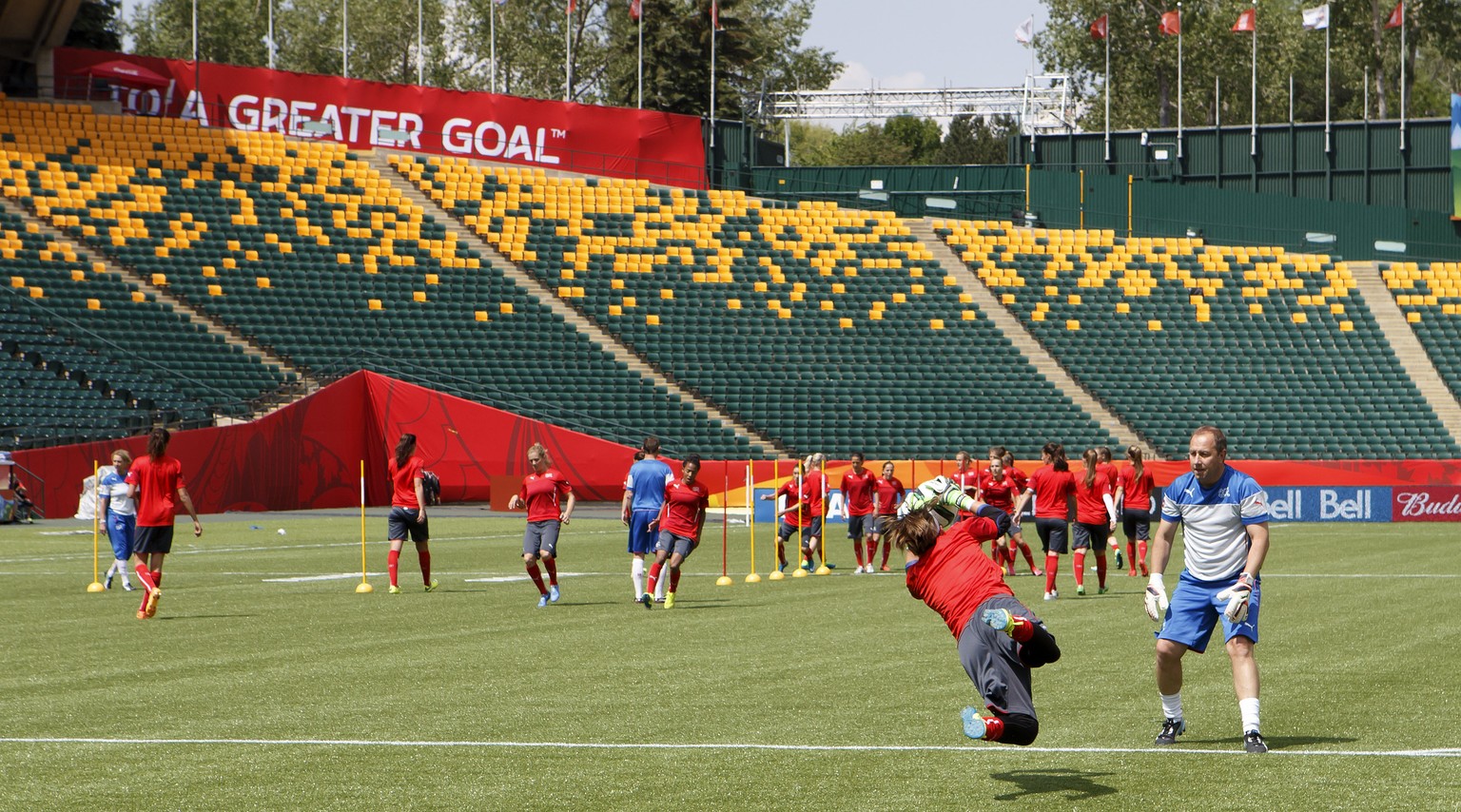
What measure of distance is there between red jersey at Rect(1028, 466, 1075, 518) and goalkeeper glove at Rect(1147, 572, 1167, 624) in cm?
1142

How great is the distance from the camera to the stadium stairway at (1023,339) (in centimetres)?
4725

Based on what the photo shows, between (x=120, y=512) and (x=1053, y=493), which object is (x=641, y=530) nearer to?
(x=1053, y=493)

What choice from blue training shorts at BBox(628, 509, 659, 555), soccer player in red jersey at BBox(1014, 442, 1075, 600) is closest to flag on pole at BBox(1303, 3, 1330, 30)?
soccer player in red jersey at BBox(1014, 442, 1075, 600)

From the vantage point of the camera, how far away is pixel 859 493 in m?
27.0

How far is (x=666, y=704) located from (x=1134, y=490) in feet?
46.1

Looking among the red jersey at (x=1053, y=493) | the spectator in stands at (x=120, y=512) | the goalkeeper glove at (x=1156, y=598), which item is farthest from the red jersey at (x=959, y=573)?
the spectator in stands at (x=120, y=512)

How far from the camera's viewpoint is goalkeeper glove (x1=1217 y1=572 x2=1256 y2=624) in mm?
9344

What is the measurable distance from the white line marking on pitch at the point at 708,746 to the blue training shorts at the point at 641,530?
31.4 feet

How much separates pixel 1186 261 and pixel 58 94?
37884 mm

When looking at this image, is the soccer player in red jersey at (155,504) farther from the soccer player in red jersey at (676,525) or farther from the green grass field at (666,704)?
the soccer player in red jersey at (676,525)

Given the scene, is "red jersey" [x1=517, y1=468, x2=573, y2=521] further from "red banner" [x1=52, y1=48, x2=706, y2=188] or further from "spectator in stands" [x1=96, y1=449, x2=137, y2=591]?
"red banner" [x1=52, y1=48, x2=706, y2=188]

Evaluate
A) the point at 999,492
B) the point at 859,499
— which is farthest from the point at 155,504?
the point at 859,499

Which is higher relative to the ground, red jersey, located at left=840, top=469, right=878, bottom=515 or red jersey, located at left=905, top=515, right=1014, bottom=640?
red jersey, located at left=905, top=515, right=1014, bottom=640

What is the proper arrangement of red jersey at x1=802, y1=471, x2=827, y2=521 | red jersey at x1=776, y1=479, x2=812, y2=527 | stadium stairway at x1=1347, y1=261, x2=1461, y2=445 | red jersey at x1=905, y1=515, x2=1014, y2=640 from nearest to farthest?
red jersey at x1=905, y1=515, x2=1014, y2=640 < red jersey at x1=776, y1=479, x2=812, y2=527 < red jersey at x1=802, y1=471, x2=827, y2=521 < stadium stairway at x1=1347, y1=261, x2=1461, y2=445
